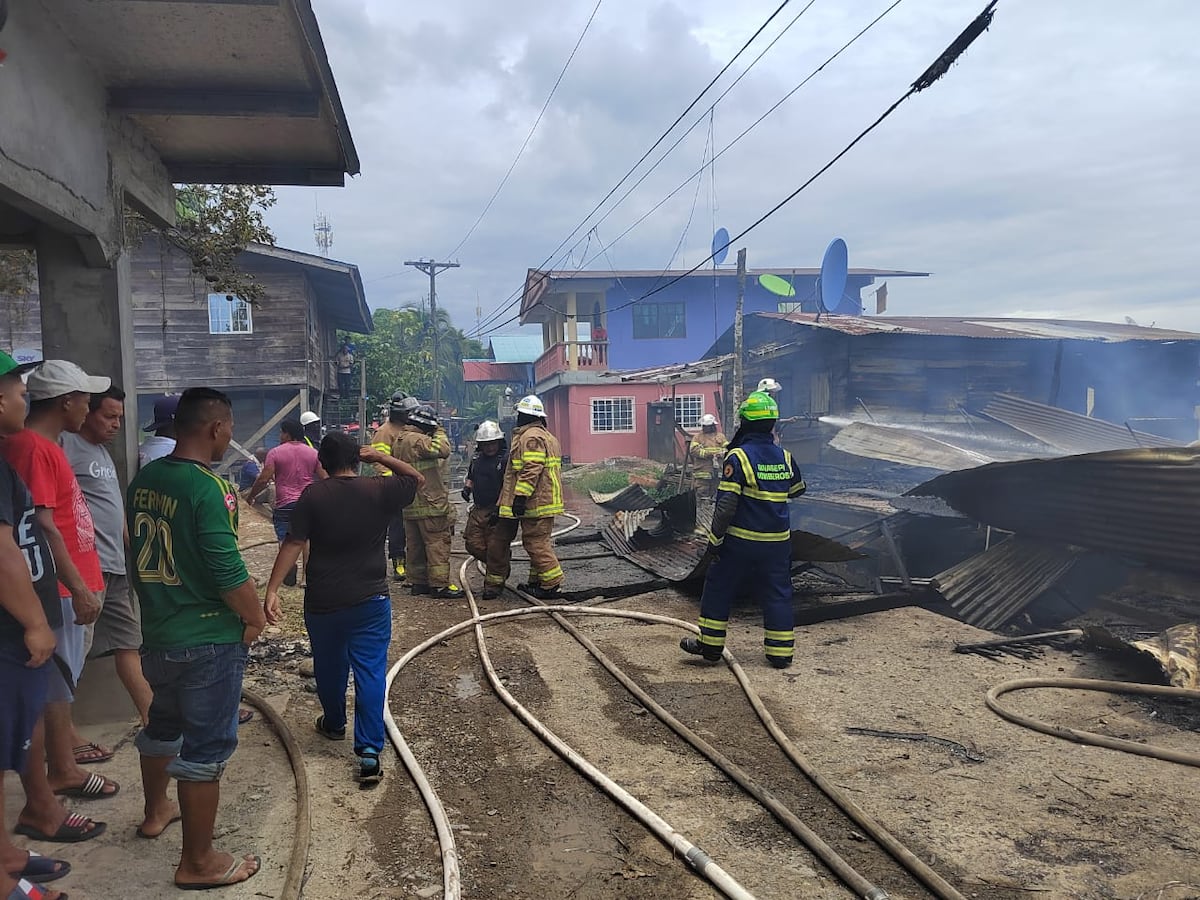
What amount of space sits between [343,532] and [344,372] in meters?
22.4

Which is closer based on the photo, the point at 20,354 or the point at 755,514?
the point at 755,514

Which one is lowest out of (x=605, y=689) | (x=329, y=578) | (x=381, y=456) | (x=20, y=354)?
(x=605, y=689)

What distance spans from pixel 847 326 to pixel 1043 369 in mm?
4724

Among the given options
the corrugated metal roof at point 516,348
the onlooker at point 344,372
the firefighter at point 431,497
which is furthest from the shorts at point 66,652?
the corrugated metal roof at point 516,348

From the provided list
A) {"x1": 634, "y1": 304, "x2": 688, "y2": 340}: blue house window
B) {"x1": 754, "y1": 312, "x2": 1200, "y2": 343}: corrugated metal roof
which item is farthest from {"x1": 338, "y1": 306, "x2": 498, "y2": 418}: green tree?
{"x1": 754, "y1": 312, "x2": 1200, "y2": 343}: corrugated metal roof

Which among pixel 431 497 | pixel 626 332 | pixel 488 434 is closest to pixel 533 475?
pixel 488 434

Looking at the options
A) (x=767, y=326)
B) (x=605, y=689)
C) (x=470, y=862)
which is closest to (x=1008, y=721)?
(x=605, y=689)

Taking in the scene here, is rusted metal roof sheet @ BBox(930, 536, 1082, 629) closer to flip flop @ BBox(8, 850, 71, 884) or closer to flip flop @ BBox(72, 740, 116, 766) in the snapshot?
flip flop @ BBox(72, 740, 116, 766)

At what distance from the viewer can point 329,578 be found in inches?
143

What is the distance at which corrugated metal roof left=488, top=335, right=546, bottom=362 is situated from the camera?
148 feet

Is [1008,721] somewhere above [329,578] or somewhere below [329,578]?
below

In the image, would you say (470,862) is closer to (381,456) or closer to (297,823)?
(297,823)

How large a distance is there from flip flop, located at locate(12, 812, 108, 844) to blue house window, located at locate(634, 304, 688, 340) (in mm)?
28643

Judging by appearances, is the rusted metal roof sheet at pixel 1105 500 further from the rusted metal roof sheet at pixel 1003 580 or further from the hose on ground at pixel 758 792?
the hose on ground at pixel 758 792
